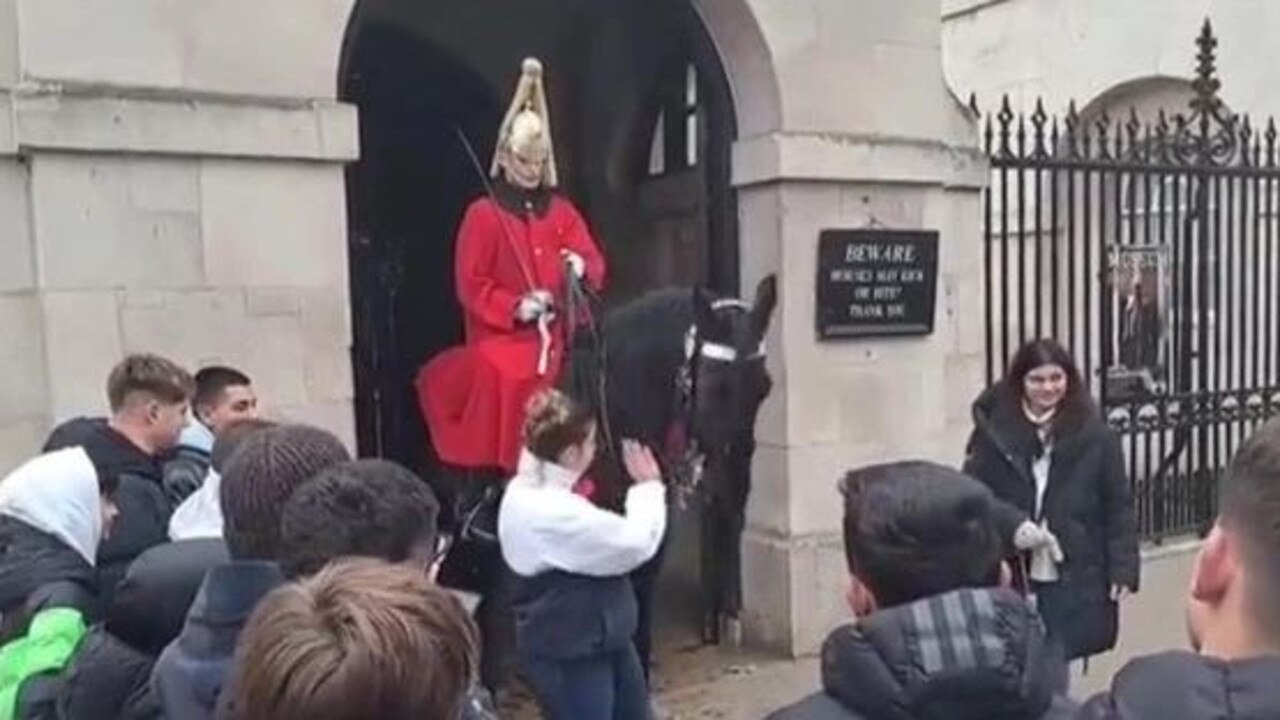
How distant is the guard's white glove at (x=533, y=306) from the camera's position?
230 inches

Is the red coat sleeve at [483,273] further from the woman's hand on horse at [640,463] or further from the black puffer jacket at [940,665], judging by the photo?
the black puffer jacket at [940,665]

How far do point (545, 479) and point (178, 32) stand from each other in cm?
220

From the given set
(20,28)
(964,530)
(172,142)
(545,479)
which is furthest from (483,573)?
(964,530)

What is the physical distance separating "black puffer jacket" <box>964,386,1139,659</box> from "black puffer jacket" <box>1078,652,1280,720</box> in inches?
137

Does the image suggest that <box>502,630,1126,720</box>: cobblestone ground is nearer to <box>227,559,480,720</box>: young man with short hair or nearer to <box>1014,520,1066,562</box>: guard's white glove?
<box>1014,520,1066,562</box>: guard's white glove

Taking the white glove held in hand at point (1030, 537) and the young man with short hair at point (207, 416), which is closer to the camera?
the young man with short hair at point (207, 416)

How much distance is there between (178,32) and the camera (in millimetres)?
5102

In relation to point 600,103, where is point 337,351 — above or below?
below

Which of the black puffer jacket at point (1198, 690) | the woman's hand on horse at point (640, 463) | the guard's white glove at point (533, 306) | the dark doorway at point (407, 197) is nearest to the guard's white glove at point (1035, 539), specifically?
the woman's hand on horse at point (640, 463)

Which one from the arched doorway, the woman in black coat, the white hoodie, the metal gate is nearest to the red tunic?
the arched doorway

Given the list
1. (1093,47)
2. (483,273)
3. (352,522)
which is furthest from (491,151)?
(1093,47)

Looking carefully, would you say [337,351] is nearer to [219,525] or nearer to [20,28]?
[20,28]

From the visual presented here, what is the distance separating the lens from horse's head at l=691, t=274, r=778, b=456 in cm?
493

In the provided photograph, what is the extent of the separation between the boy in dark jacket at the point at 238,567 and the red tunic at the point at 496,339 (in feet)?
10.2
